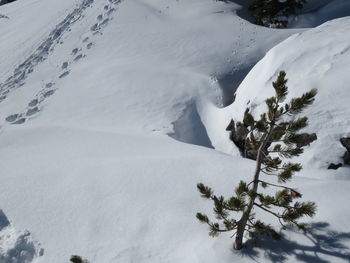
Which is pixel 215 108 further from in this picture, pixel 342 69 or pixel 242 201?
pixel 242 201

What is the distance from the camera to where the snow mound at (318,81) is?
20.5 ft

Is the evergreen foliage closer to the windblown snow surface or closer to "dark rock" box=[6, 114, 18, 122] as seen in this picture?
the windblown snow surface

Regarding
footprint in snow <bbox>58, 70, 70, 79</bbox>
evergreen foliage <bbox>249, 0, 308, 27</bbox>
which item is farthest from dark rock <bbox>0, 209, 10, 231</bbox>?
evergreen foliage <bbox>249, 0, 308, 27</bbox>

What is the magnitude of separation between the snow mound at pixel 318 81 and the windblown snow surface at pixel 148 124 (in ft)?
0.10

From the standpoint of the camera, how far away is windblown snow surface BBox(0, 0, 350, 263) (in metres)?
4.78

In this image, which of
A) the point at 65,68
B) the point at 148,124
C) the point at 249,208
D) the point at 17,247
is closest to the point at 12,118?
the point at 65,68

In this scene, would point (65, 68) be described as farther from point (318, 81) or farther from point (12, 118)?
point (318, 81)

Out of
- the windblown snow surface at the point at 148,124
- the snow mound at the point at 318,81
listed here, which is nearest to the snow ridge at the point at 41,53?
the windblown snow surface at the point at 148,124

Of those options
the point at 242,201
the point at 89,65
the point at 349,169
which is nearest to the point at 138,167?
the point at 242,201

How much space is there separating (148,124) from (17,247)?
438 cm

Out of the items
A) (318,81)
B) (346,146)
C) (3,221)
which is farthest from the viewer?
(318,81)

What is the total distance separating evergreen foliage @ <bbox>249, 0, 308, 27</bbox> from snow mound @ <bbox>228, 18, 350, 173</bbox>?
14.8 feet

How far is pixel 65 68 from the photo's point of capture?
1215 centimetres

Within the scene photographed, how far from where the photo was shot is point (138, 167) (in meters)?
6.24
